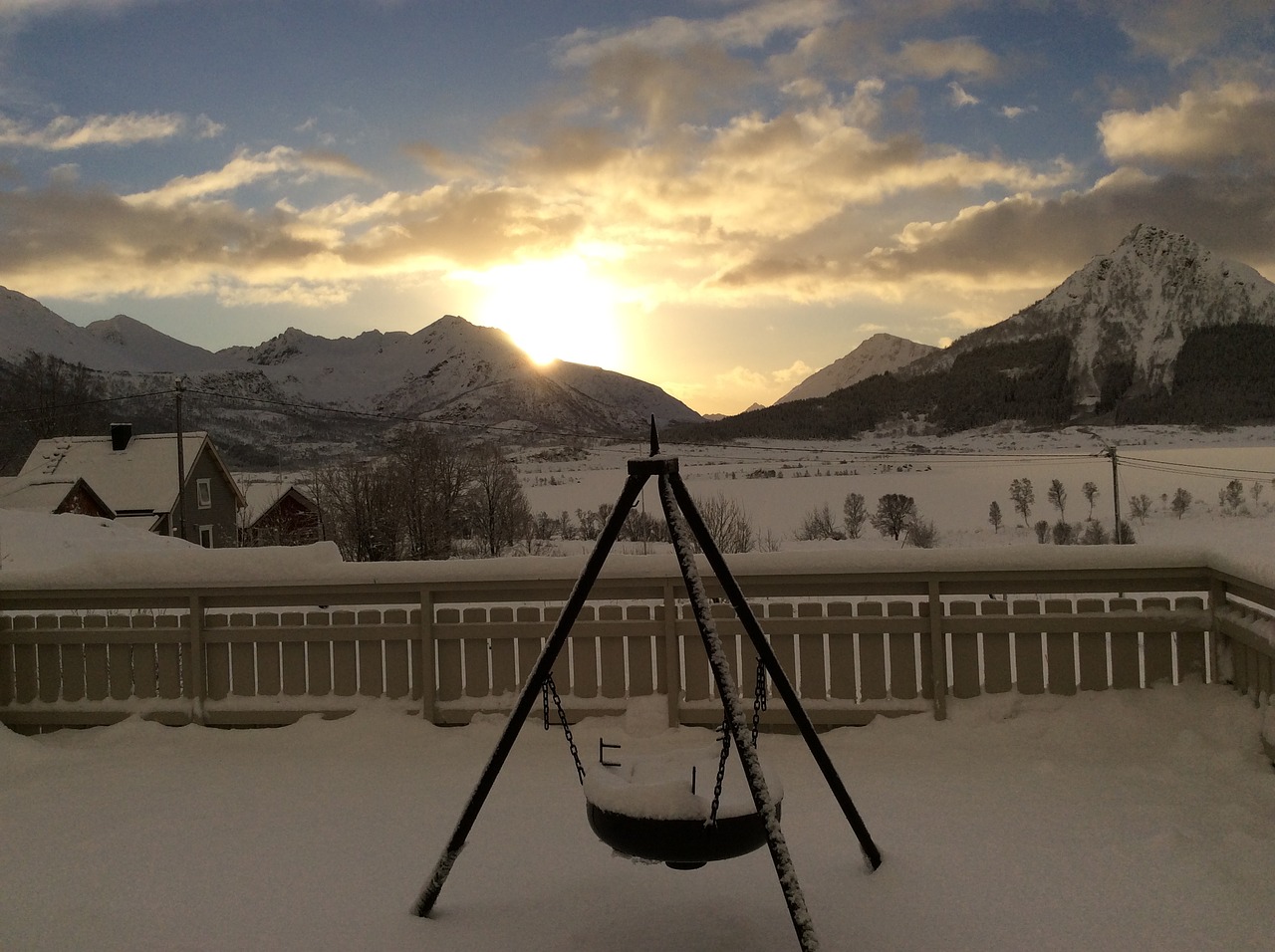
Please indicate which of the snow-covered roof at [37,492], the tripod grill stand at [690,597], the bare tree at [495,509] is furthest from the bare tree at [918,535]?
the snow-covered roof at [37,492]

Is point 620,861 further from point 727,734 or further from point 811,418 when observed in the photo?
point 811,418

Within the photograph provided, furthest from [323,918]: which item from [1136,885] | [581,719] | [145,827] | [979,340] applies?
[979,340]

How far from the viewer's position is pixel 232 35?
8.77 metres

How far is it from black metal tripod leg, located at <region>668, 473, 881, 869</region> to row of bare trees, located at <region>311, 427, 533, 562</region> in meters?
31.4

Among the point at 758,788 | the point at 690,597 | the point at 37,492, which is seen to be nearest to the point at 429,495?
the point at 37,492

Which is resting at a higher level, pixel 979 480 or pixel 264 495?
pixel 264 495

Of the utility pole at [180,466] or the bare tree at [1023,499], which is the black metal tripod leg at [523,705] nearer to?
the utility pole at [180,466]

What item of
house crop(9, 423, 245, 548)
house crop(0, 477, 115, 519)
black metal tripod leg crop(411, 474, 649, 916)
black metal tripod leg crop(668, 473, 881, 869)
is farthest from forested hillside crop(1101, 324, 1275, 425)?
black metal tripod leg crop(411, 474, 649, 916)

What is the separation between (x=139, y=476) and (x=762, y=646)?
4113 cm

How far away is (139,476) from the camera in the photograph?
3728 centimetres

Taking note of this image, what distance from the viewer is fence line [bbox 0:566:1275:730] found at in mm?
5188

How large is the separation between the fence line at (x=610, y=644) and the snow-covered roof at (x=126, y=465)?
33.1m

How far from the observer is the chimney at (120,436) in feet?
124

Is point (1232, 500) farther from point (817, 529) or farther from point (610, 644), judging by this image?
point (610, 644)
